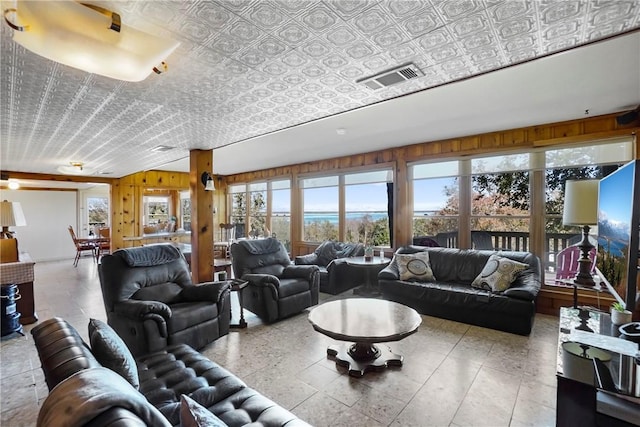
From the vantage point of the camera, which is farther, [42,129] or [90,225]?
[90,225]

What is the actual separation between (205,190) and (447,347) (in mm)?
3710

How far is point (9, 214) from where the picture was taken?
147 inches

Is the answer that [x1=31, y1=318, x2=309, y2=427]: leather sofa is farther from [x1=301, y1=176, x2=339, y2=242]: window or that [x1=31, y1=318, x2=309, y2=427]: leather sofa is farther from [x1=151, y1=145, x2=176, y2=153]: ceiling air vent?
[x1=301, y1=176, x2=339, y2=242]: window

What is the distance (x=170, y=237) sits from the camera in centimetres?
807

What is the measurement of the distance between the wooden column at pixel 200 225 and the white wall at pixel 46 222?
7.80 metres

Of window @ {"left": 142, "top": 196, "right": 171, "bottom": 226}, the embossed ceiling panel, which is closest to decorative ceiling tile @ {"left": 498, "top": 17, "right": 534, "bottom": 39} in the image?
the embossed ceiling panel

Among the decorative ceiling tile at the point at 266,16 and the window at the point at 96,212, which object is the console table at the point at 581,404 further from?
the window at the point at 96,212

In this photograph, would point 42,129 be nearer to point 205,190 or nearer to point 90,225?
point 205,190

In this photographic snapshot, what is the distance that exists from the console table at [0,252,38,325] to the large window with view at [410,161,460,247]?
5.57 m

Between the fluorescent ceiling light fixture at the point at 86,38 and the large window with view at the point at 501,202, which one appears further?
the large window with view at the point at 501,202

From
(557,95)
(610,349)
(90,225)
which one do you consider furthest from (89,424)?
(90,225)

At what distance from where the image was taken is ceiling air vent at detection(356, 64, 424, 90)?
2018mm

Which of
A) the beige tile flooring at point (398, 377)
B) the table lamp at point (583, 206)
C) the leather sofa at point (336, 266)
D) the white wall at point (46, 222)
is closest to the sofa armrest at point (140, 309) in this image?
the beige tile flooring at point (398, 377)

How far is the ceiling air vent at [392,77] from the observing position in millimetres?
2018
